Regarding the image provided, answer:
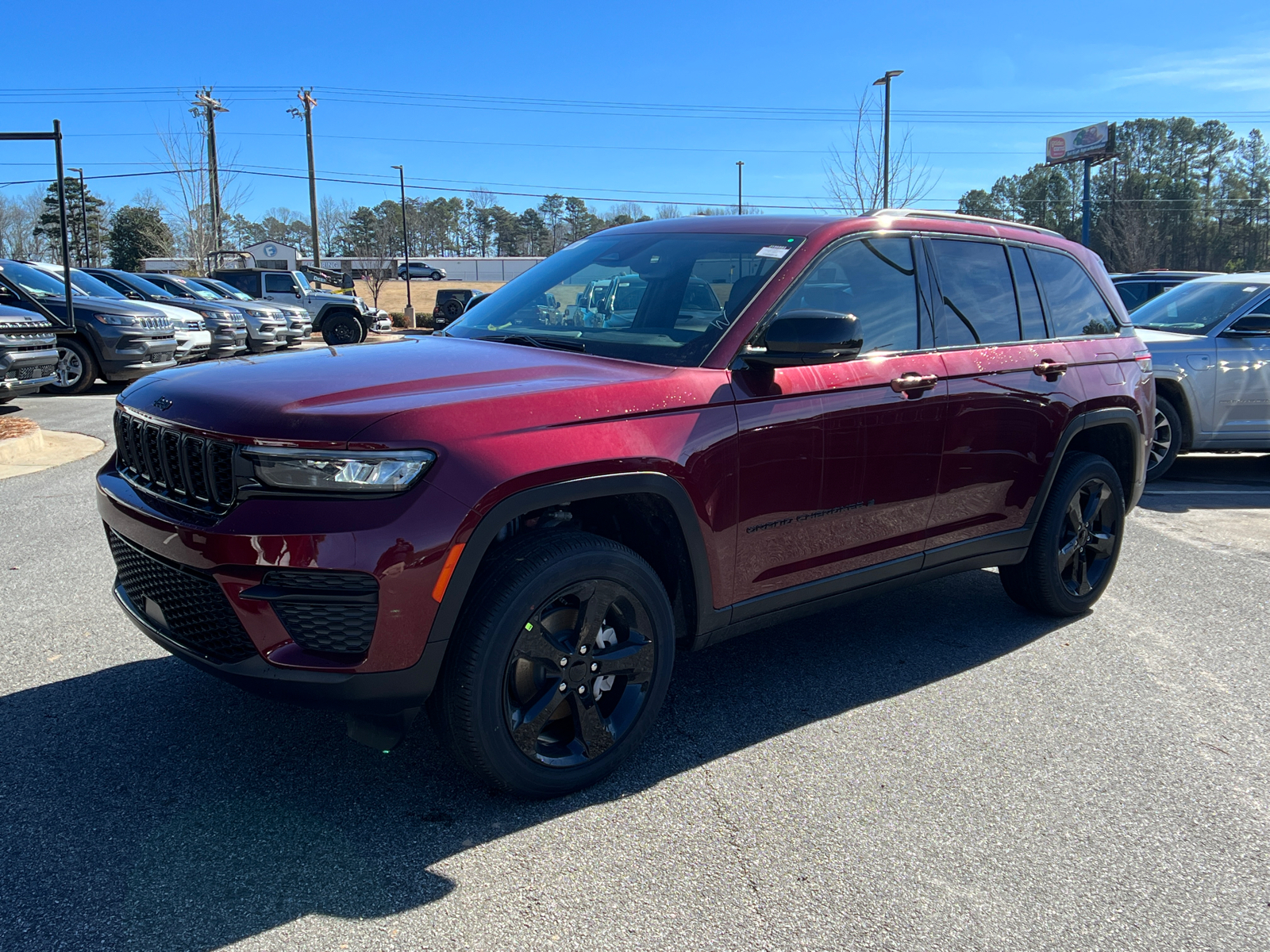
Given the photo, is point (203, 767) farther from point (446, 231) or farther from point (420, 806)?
point (446, 231)

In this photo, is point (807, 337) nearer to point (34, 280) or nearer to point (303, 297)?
point (34, 280)

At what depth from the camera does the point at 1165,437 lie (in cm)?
868

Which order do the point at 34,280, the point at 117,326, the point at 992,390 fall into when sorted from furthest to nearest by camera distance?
the point at 117,326, the point at 34,280, the point at 992,390

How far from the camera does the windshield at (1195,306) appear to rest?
29.4ft

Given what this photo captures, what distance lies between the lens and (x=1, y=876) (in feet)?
8.36

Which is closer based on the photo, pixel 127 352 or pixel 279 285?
pixel 127 352

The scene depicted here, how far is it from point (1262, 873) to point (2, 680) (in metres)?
4.37

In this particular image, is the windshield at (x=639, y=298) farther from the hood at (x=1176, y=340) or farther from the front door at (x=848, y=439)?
the hood at (x=1176, y=340)

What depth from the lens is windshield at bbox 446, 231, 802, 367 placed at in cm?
353

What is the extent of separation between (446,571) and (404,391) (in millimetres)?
559

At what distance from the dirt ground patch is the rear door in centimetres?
4776

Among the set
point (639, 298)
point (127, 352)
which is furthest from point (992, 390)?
point (127, 352)

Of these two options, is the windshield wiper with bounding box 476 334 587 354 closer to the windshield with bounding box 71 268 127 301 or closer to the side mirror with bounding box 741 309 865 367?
the side mirror with bounding box 741 309 865 367

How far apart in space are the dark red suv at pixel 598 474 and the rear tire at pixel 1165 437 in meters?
4.56
